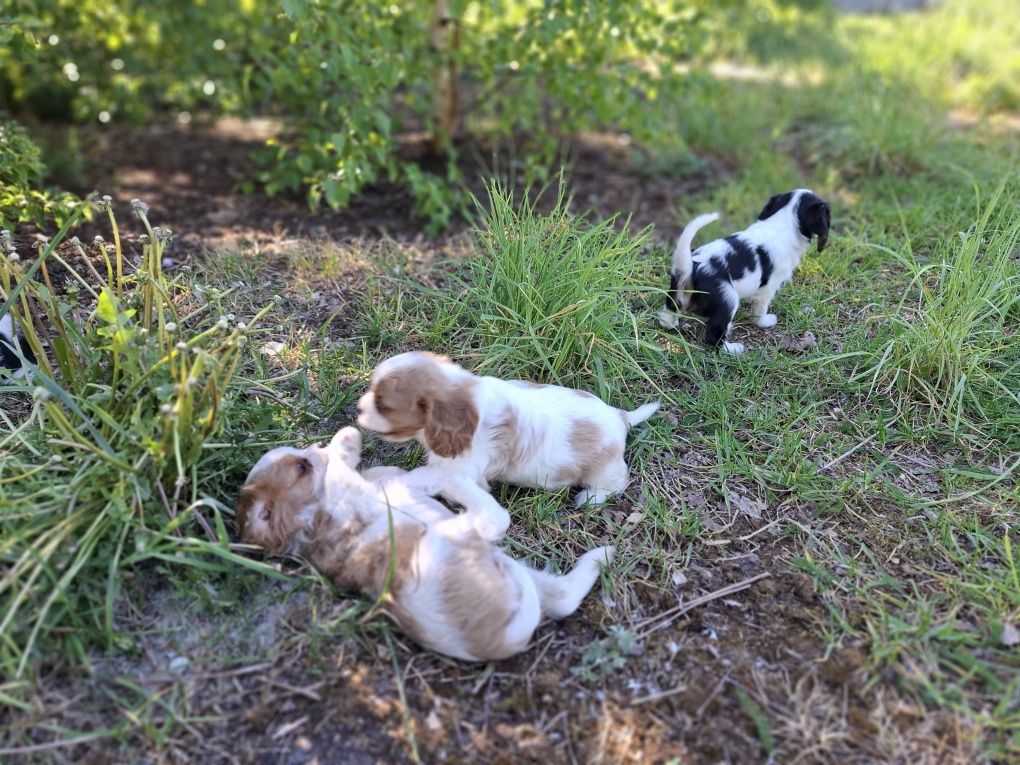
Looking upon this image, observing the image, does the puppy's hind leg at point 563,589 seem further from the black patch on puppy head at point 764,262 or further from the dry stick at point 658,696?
the black patch on puppy head at point 764,262

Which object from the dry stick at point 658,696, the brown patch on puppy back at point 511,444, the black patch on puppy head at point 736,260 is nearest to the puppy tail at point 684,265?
the black patch on puppy head at point 736,260

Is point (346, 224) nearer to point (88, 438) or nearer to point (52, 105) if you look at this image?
point (88, 438)

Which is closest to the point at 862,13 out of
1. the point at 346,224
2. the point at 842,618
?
the point at 346,224

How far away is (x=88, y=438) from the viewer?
2771mm

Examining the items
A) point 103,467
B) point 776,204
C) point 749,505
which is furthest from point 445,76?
point 103,467

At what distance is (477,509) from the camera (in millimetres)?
2764

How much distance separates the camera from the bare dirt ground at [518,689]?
89.5 inches

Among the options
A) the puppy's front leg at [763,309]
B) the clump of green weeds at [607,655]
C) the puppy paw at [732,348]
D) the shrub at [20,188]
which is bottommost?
the clump of green weeds at [607,655]

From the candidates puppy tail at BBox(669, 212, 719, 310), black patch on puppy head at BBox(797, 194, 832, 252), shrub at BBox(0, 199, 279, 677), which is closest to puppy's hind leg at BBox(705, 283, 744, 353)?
puppy tail at BBox(669, 212, 719, 310)

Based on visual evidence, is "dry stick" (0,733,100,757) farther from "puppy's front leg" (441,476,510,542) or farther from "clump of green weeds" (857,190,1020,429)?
"clump of green weeds" (857,190,1020,429)

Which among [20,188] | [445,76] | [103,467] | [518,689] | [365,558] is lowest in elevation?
[518,689]

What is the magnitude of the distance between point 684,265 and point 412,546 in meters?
1.93

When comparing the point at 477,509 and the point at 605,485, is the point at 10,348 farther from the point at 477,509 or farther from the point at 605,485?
the point at 605,485

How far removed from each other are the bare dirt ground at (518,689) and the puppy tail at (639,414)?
2.10ft
